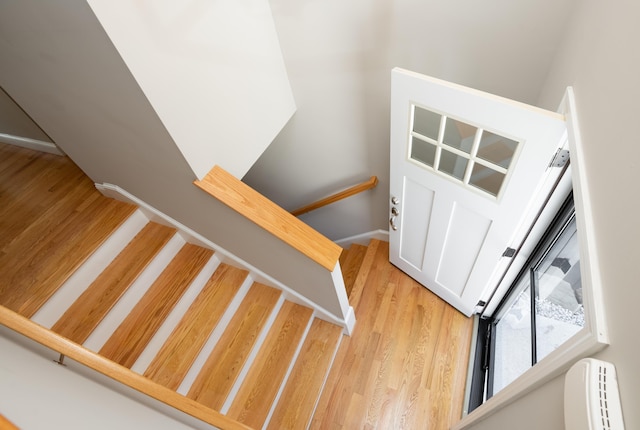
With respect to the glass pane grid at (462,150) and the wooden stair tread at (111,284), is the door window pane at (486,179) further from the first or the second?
the wooden stair tread at (111,284)

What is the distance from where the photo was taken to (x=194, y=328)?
1998 mm

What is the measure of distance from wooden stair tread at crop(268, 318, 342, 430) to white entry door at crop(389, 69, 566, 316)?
34.4 inches

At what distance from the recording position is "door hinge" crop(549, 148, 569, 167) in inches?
50.6

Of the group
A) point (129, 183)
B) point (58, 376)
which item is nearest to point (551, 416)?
point (58, 376)

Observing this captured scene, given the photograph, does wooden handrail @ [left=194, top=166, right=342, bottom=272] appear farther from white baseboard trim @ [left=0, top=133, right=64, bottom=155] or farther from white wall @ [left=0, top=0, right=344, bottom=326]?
white baseboard trim @ [left=0, top=133, right=64, bottom=155]

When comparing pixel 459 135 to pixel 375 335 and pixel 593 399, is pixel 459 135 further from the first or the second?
pixel 375 335

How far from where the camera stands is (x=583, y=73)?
1.10 m

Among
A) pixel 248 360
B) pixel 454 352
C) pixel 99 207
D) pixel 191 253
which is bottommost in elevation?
pixel 454 352

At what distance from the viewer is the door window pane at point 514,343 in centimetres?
178

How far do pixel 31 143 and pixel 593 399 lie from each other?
3743 millimetres

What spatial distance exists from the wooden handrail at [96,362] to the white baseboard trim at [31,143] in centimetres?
245

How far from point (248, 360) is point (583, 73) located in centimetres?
213

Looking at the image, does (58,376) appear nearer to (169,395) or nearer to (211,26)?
(169,395)

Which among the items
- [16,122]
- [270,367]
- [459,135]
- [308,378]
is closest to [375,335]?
[308,378]
